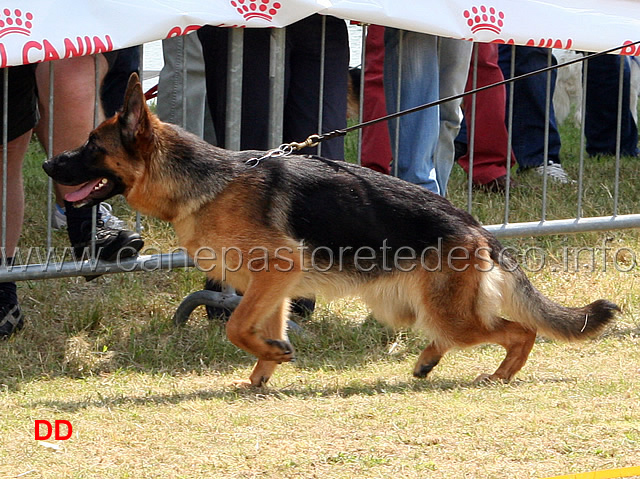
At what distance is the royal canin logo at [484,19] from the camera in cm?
523

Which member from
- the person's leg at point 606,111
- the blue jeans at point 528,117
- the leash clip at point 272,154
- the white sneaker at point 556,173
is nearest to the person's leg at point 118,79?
the leash clip at point 272,154

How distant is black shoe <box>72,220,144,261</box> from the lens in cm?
490

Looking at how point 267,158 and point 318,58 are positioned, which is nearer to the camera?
point 267,158

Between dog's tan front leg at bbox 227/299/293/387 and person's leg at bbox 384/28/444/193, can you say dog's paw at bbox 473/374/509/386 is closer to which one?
dog's tan front leg at bbox 227/299/293/387

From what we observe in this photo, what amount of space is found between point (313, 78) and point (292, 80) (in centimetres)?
12

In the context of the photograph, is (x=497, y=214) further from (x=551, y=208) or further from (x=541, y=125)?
(x=541, y=125)

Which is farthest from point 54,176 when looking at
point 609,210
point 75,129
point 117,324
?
point 609,210

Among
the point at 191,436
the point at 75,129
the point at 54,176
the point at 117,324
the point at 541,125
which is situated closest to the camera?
the point at 191,436

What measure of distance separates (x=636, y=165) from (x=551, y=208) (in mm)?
1798

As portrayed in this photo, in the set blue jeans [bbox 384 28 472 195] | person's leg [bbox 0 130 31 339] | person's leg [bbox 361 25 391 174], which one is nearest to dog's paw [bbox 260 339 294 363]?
person's leg [bbox 0 130 31 339]

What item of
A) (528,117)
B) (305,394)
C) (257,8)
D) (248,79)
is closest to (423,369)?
(305,394)

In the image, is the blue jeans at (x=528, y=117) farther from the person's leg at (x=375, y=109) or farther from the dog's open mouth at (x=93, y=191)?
the dog's open mouth at (x=93, y=191)

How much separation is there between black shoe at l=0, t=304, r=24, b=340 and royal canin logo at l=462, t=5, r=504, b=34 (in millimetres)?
2690

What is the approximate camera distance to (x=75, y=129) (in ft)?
16.0
